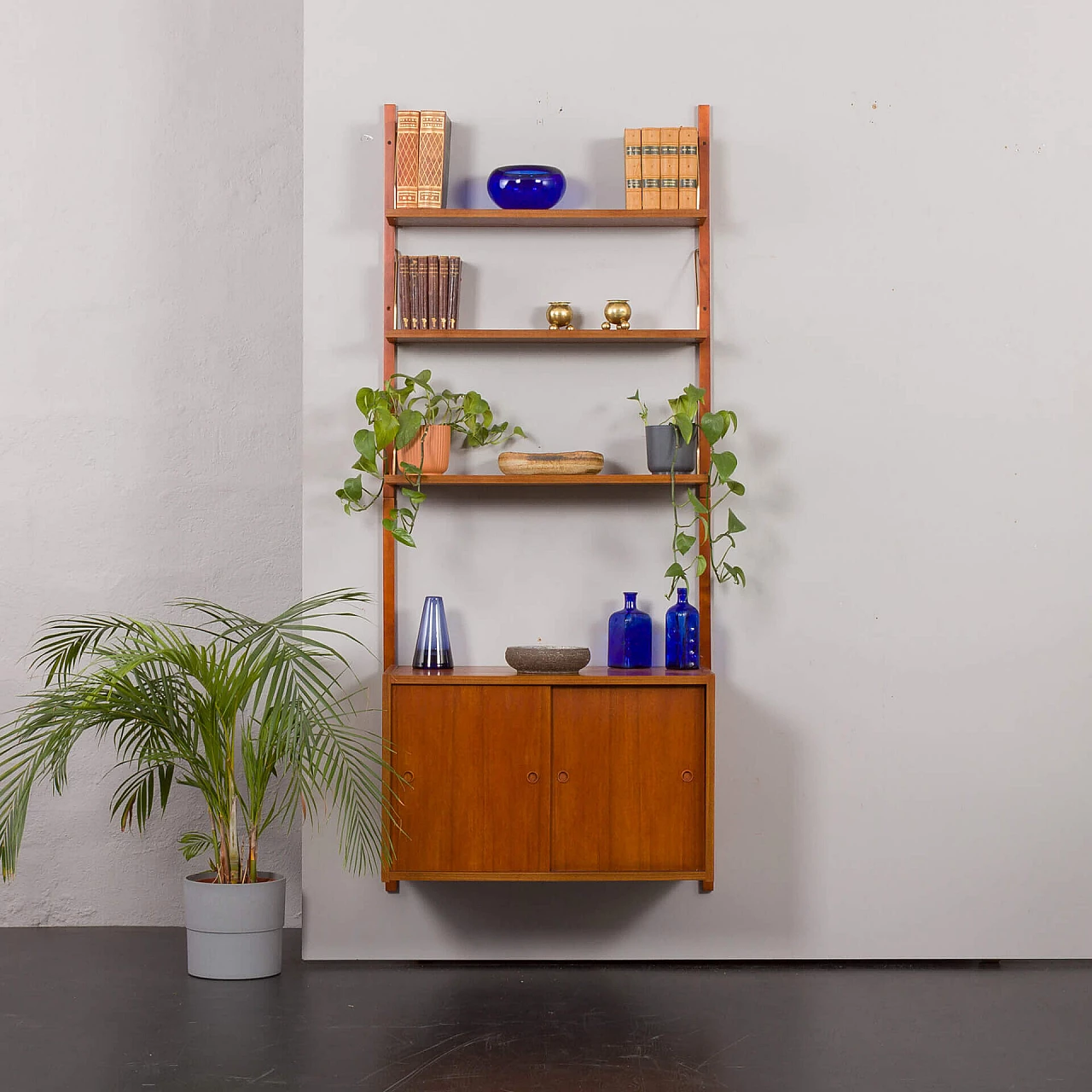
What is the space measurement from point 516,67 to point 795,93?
0.81m

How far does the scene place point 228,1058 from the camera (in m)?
2.51

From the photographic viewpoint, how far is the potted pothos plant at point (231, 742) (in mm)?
2768

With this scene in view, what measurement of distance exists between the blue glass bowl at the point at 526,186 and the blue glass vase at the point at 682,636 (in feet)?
3.80

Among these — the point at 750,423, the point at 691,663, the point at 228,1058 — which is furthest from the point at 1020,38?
the point at 228,1058

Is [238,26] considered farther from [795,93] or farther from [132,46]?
[795,93]

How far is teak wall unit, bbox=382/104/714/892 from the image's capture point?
3012mm

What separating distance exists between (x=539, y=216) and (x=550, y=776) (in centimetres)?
152

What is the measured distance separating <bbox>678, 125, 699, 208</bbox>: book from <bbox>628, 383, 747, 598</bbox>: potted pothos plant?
0.51 m

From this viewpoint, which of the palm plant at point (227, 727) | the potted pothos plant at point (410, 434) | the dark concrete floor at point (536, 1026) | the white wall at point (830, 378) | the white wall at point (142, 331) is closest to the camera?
the dark concrete floor at point (536, 1026)

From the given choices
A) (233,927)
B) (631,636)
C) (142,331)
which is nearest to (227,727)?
(233,927)

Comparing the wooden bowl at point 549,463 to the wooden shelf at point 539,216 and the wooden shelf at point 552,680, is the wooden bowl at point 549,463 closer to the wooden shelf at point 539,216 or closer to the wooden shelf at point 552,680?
the wooden shelf at point 552,680

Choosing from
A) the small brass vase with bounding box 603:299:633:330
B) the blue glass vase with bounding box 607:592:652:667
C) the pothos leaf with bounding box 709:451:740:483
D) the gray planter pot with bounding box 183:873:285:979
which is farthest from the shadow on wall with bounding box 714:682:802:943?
the gray planter pot with bounding box 183:873:285:979

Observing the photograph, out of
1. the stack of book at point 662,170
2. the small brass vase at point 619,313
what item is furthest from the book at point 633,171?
the small brass vase at point 619,313

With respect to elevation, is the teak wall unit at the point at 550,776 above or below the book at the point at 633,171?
below
